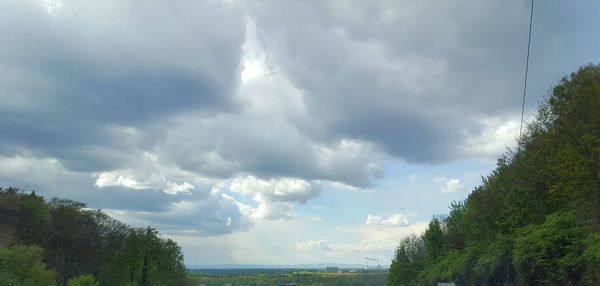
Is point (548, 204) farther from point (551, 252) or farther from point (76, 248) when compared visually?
point (76, 248)

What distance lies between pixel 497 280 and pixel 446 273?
1671 centimetres

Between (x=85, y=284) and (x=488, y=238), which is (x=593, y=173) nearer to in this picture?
(x=488, y=238)

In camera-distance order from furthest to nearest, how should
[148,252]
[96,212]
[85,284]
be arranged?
[148,252] → [96,212] → [85,284]

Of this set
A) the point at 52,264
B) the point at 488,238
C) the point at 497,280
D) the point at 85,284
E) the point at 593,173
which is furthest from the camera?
the point at 52,264

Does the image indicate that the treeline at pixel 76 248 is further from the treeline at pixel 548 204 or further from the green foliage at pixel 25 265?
the treeline at pixel 548 204

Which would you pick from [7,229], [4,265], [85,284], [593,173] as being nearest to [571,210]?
[593,173]

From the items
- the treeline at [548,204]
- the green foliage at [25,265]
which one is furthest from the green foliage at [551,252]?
the green foliage at [25,265]

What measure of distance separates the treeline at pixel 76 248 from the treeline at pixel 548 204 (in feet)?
136

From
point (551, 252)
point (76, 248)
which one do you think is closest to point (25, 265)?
point (76, 248)

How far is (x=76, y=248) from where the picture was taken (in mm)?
87312

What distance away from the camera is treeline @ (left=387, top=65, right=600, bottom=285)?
35688 mm

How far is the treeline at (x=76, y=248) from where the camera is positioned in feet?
200

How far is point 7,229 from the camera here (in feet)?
236

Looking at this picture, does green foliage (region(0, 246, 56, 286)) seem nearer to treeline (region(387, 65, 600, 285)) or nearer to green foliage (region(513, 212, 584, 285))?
treeline (region(387, 65, 600, 285))
